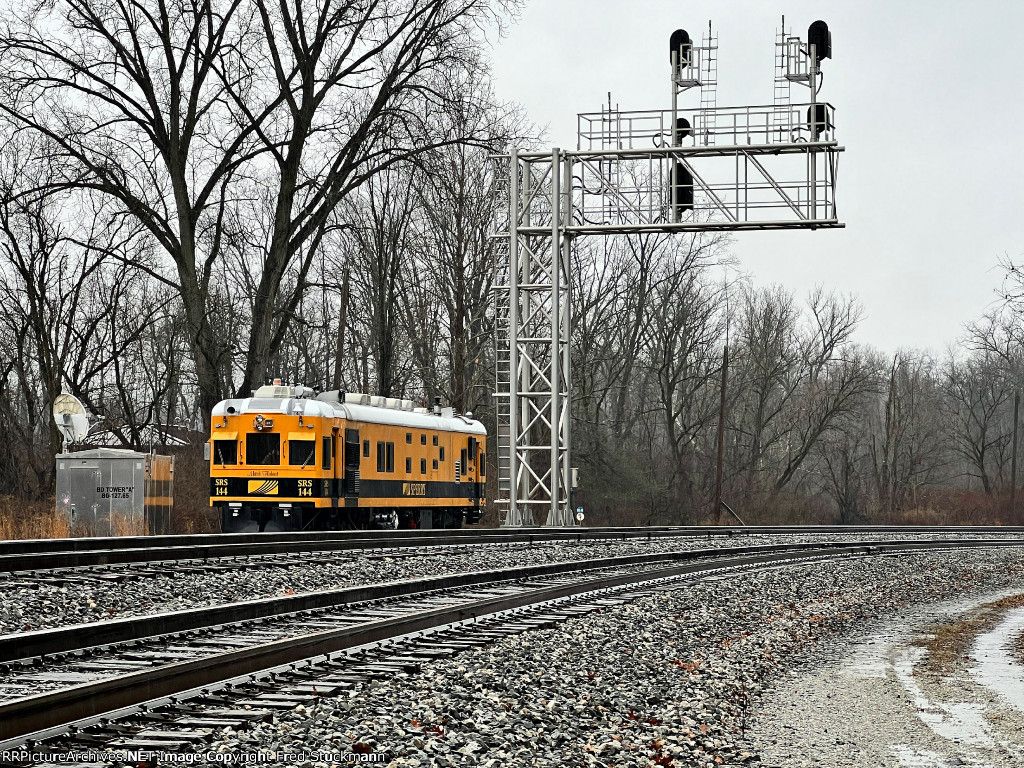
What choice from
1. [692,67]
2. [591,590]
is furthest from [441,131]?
[591,590]

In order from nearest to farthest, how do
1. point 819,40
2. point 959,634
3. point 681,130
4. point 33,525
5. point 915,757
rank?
point 915,757 → point 959,634 → point 33,525 → point 819,40 → point 681,130

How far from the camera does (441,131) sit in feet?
112

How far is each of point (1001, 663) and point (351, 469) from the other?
53.8 ft

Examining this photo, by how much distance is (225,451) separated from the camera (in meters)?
26.4

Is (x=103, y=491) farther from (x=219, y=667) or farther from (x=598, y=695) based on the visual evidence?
(x=598, y=695)

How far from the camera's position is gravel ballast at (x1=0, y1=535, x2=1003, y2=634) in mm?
11727

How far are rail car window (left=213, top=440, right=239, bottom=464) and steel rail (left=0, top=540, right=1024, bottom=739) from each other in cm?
1213

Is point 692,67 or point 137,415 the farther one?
A: point 137,415

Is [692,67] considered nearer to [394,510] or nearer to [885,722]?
[394,510]

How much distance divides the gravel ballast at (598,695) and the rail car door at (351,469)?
11846 mm

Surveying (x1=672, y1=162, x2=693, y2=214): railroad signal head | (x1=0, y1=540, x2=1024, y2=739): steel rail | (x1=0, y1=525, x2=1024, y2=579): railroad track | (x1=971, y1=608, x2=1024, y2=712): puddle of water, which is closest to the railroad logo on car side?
(x1=0, y1=525, x2=1024, y2=579): railroad track

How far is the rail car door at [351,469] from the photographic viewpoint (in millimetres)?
26531

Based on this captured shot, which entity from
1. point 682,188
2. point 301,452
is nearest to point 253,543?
point 301,452

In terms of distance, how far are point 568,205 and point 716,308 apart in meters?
26.0
